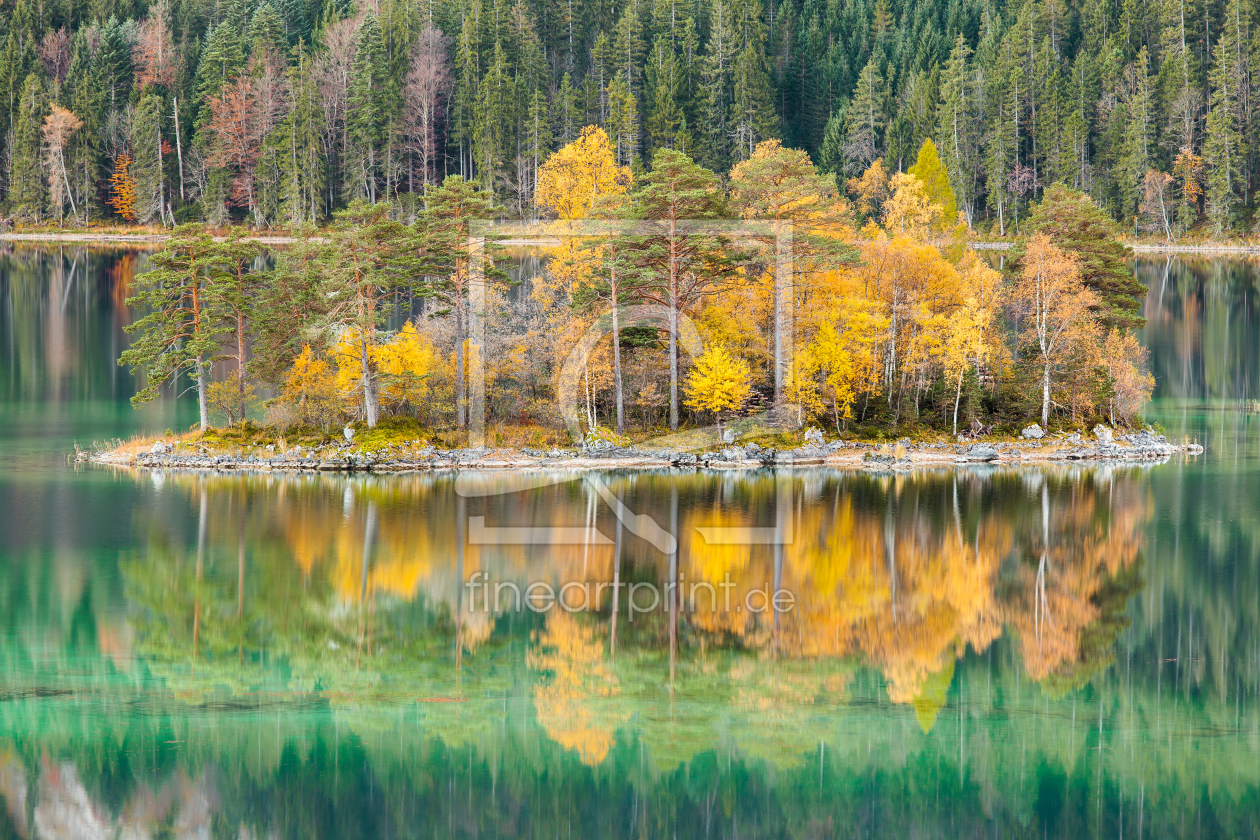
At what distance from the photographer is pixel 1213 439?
159 ft

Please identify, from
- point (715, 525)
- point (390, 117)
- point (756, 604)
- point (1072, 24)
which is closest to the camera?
point (756, 604)

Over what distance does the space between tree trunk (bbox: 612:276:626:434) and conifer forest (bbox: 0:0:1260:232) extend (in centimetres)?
4835

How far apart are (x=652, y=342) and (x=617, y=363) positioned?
2.43m

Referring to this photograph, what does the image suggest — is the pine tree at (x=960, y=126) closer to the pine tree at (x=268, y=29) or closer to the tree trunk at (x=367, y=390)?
the pine tree at (x=268, y=29)

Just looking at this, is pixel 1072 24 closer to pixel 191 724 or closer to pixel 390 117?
pixel 390 117

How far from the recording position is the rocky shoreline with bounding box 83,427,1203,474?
4244cm

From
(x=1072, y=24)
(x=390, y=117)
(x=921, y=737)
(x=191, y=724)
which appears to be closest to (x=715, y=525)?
(x=921, y=737)

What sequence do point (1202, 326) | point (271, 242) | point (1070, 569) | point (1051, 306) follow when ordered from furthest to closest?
1. point (271, 242)
2. point (1202, 326)
3. point (1051, 306)
4. point (1070, 569)

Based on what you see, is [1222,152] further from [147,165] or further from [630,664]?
[147,165]

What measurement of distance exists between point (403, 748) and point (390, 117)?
87.1 m

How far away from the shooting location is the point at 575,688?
20391 mm

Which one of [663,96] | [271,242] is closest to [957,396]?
[663,96]

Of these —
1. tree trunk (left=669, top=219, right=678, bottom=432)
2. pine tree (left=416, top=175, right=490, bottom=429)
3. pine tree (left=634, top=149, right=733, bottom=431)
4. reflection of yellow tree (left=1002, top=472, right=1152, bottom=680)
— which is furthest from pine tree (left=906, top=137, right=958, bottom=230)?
pine tree (left=416, top=175, right=490, bottom=429)

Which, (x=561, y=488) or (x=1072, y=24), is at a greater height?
(x=1072, y=24)
